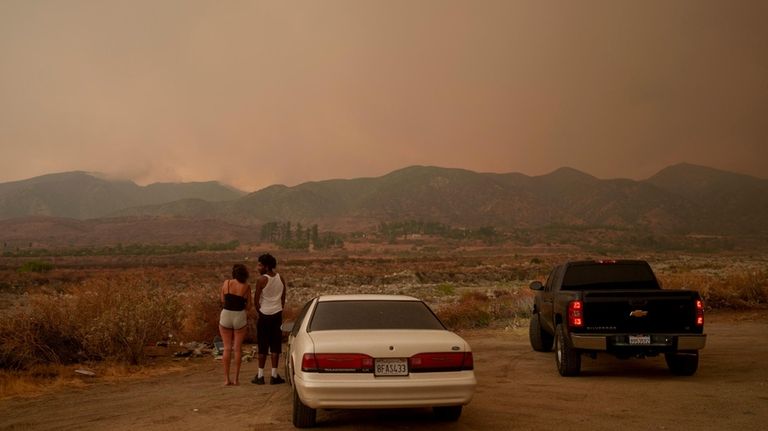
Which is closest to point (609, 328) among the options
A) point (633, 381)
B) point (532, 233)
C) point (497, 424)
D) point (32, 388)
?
point (633, 381)

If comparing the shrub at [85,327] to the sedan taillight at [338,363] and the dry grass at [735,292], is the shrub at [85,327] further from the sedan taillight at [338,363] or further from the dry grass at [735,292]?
Result: the dry grass at [735,292]

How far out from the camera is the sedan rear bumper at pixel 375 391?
6.65 metres

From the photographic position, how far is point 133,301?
44.7 feet

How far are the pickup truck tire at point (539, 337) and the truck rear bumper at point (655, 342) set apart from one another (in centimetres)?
359

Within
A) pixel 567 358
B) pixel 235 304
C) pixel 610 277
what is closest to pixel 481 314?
pixel 610 277

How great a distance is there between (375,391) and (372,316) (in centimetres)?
134

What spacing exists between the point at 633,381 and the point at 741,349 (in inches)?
188

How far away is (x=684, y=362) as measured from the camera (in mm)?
10852

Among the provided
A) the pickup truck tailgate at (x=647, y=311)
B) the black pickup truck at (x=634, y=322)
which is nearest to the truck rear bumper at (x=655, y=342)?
the black pickup truck at (x=634, y=322)

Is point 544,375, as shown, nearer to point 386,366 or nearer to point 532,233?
point 386,366

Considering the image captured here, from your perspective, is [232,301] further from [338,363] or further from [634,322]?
[634,322]

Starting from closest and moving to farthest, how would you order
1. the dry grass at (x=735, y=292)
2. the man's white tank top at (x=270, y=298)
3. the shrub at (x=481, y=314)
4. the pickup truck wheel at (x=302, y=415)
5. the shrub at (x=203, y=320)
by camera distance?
the pickup truck wheel at (x=302, y=415) < the man's white tank top at (x=270, y=298) < the shrub at (x=203, y=320) < the shrub at (x=481, y=314) < the dry grass at (x=735, y=292)

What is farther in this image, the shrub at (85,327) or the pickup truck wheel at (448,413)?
the shrub at (85,327)

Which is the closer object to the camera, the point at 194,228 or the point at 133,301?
the point at 133,301
